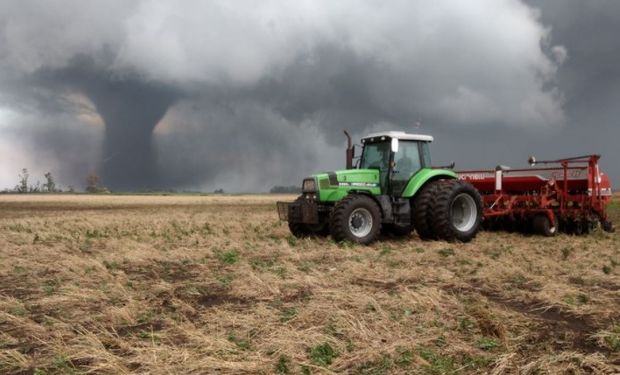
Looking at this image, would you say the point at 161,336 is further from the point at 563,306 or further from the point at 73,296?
the point at 563,306

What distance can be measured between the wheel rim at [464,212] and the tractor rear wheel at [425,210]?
2.35 feet

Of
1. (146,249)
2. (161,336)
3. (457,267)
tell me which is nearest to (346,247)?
→ (457,267)

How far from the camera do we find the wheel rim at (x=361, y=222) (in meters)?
10.2

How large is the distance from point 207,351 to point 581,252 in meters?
7.87

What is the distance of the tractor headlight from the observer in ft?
35.5

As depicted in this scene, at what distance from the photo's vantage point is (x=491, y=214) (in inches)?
476

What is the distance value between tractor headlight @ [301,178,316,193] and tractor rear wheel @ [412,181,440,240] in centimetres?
225

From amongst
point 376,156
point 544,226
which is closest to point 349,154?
point 376,156

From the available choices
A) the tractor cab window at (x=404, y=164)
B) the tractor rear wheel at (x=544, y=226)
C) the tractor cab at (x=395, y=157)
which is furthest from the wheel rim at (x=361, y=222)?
the tractor rear wheel at (x=544, y=226)

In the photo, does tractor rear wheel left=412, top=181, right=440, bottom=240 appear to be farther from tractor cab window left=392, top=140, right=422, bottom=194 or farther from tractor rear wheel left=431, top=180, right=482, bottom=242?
tractor cab window left=392, top=140, right=422, bottom=194

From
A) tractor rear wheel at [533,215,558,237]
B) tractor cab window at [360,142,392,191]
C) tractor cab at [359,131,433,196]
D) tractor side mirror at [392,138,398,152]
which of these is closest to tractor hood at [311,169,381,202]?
tractor cab window at [360,142,392,191]

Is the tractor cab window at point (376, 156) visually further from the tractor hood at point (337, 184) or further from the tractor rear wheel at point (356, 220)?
the tractor rear wheel at point (356, 220)

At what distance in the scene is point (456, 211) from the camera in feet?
37.9

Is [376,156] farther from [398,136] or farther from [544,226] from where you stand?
[544,226]
